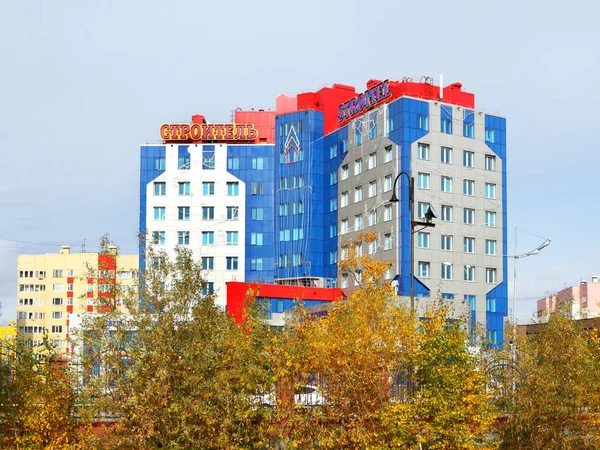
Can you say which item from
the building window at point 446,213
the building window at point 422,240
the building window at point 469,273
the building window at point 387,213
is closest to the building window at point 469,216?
the building window at point 446,213

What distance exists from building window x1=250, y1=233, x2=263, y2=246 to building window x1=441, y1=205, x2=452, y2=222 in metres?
31.3

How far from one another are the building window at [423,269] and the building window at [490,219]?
12.0 meters

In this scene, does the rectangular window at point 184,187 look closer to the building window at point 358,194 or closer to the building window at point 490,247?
the building window at point 358,194

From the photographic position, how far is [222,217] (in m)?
129

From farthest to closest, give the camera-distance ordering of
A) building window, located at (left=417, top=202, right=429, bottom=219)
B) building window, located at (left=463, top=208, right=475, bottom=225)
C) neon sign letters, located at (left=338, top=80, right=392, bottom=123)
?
neon sign letters, located at (left=338, top=80, right=392, bottom=123) → building window, located at (left=463, top=208, right=475, bottom=225) → building window, located at (left=417, top=202, right=429, bottom=219)

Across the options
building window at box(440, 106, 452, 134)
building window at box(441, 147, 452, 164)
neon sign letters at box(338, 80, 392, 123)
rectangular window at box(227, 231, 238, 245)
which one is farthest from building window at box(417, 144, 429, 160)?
rectangular window at box(227, 231, 238, 245)

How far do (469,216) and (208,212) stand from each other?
132 feet

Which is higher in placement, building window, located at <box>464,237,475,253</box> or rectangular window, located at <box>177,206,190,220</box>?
rectangular window, located at <box>177,206,190,220</box>

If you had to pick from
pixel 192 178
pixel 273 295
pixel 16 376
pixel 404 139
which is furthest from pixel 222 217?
pixel 16 376

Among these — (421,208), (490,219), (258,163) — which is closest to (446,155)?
(421,208)

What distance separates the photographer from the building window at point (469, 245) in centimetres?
10956

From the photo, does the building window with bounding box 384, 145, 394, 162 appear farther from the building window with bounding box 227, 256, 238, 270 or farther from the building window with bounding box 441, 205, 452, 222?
the building window with bounding box 227, 256, 238, 270

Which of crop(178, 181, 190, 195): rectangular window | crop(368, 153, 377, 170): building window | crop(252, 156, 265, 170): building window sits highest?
crop(252, 156, 265, 170): building window

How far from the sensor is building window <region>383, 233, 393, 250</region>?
106 m
